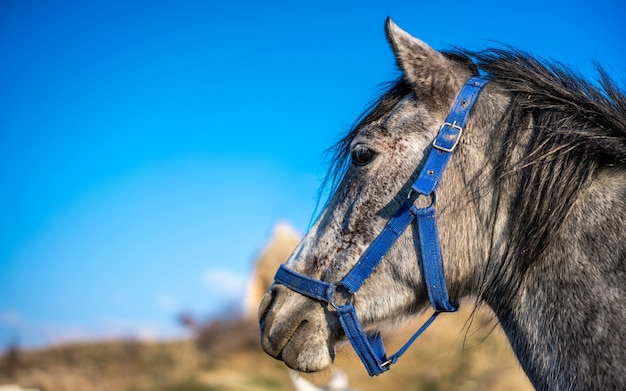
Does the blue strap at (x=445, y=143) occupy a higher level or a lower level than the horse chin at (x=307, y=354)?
higher

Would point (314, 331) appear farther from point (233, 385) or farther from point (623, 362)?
point (233, 385)

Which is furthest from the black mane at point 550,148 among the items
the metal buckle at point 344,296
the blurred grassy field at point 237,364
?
the blurred grassy field at point 237,364

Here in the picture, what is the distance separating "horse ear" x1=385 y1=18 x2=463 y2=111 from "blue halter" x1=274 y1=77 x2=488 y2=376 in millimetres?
143

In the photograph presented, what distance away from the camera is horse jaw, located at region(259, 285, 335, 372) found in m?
2.38

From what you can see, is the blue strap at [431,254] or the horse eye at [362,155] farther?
the horse eye at [362,155]

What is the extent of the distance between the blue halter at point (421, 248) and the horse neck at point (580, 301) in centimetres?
32

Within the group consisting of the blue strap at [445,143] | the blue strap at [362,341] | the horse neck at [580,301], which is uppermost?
the blue strap at [445,143]

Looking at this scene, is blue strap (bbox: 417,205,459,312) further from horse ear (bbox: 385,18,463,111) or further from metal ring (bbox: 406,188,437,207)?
horse ear (bbox: 385,18,463,111)

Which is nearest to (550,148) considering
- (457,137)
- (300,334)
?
(457,137)

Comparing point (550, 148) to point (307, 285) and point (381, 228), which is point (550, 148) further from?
point (307, 285)

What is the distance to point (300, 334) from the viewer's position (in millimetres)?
2400

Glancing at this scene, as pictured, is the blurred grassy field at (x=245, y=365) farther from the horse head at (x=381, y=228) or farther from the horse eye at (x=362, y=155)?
the horse eye at (x=362, y=155)

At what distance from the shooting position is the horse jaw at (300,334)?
2.38 metres

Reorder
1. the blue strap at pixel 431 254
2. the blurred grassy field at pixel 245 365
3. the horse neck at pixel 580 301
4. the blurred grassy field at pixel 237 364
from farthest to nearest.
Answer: the blurred grassy field at pixel 245 365 < the blurred grassy field at pixel 237 364 < the blue strap at pixel 431 254 < the horse neck at pixel 580 301
